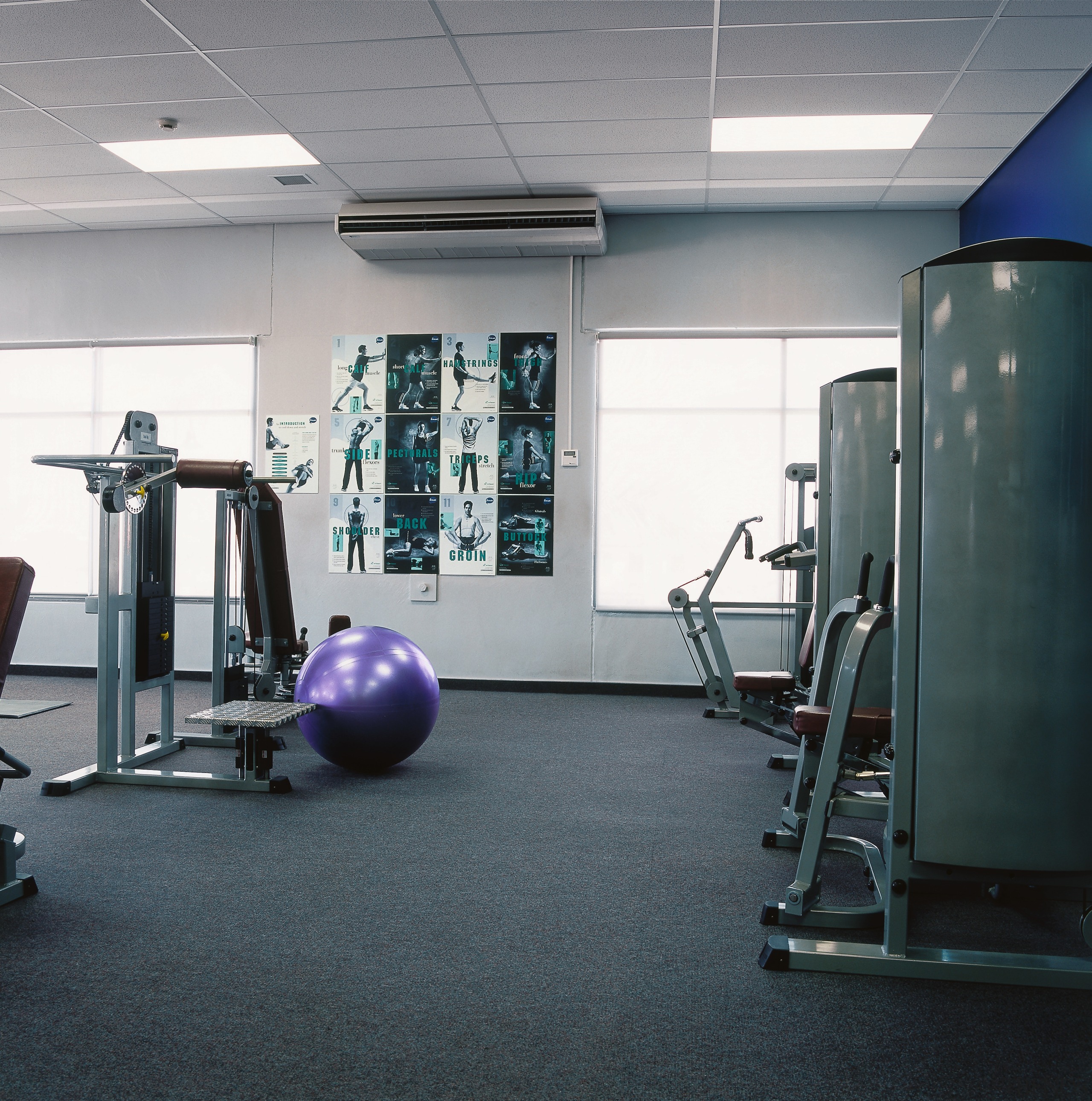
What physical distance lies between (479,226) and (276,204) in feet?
4.61

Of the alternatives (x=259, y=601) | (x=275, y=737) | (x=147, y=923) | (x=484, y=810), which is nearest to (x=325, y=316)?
(x=259, y=601)

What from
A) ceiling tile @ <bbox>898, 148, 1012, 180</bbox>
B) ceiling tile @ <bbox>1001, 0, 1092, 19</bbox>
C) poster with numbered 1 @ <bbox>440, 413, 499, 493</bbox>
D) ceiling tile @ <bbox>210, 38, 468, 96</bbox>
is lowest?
poster with numbered 1 @ <bbox>440, 413, 499, 493</bbox>

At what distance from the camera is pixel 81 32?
12.8 feet

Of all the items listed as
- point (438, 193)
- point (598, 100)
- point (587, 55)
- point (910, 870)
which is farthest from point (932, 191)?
point (910, 870)

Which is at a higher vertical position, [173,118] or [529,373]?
[173,118]

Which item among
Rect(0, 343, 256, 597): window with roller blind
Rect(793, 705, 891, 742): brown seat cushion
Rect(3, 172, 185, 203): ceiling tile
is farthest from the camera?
Rect(0, 343, 256, 597): window with roller blind

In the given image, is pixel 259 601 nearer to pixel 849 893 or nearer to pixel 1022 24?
pixel 849 893

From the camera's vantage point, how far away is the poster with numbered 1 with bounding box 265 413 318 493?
636cm

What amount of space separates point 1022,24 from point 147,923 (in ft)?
14.8

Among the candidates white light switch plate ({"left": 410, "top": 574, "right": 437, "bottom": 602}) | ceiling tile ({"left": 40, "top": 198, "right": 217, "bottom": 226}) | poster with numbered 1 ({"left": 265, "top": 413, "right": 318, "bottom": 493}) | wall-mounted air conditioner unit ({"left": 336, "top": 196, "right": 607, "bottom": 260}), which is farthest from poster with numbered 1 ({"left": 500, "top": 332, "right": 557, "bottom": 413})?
ceiling tile ({"left": 40, "top": 198, "right": 217, "bottom": 226})

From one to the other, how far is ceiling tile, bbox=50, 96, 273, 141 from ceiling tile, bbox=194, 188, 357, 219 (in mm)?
883

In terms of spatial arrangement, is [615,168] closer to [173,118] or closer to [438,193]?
[438,193]

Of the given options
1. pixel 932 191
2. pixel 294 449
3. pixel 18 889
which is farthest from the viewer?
pixel 294 449

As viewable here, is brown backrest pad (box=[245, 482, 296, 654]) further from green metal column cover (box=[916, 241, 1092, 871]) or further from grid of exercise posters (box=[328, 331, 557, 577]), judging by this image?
green metal column cover (box=[916, 241, 1092, 871])
